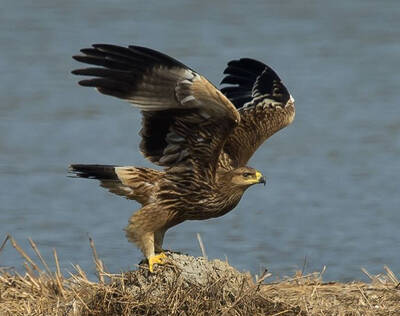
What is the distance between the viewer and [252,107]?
33.0 ft

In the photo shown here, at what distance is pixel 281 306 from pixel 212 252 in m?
3.11

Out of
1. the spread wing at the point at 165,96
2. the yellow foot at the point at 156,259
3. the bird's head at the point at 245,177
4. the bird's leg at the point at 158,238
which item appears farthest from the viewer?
the bird's head at the point at 245,177

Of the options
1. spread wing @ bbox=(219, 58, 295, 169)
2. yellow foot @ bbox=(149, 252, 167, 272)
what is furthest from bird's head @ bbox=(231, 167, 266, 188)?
yellow foot @ bbox=(149, 252, 167, 272)

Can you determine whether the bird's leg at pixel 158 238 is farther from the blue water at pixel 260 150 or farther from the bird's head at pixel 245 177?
the blue water at pixel 260 150

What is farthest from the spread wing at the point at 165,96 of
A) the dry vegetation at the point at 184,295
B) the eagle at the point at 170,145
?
the dry vegetation at the point at 184,295

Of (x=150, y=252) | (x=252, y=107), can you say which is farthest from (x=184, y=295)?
(x=252, y=107)

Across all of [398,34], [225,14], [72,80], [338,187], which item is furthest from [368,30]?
[338,187]

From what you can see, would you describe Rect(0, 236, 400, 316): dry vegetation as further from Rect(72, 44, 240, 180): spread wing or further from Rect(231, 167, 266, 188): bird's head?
Rect(72, 44, 240, 180): spread wing

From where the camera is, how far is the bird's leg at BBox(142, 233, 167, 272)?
8.06 m

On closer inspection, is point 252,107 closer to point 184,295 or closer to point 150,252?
point 150,252

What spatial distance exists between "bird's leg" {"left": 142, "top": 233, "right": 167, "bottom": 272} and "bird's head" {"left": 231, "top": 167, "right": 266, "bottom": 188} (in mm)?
724

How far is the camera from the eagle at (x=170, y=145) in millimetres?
8281

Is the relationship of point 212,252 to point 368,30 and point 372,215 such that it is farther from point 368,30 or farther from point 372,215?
point 368,30

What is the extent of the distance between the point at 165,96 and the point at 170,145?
1.63 ft
